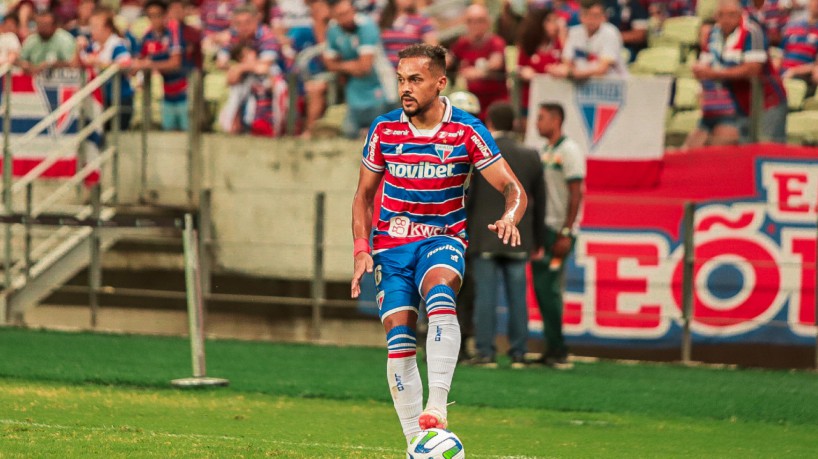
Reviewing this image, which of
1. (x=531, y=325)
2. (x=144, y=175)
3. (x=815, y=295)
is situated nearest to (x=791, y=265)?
(x=815, y=295)

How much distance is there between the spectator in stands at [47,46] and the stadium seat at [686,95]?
25.1 ft

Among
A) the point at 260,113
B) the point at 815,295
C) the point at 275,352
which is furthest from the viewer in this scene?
the point at 260,113

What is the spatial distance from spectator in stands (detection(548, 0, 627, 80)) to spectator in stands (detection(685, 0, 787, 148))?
2.99 ft

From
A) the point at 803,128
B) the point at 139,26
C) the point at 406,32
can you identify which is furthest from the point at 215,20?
the point at 803,128

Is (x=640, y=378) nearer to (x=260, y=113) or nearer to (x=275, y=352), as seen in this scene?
(x=275, y=352)

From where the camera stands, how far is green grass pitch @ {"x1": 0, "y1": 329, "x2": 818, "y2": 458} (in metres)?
8.62

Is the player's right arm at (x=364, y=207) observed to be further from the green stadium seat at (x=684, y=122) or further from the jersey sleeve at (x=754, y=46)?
the jersey sleeve at (x=754, y=46)

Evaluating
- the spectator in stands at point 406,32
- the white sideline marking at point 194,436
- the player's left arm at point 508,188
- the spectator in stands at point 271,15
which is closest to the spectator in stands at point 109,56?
the spectator in stands at point 271,15

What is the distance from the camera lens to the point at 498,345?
1526cm

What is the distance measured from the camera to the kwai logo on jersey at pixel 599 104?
48.3ft

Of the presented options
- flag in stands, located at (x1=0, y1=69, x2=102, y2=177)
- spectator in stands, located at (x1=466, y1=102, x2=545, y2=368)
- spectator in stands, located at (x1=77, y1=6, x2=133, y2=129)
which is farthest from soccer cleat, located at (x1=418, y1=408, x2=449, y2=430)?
spectator in stands, located at (x1=77, y1=6, x2=133, y2=129)

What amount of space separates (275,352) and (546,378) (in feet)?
10.6

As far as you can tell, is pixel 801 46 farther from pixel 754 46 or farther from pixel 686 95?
pixel 686 95

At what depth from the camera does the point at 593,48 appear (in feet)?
49.7
